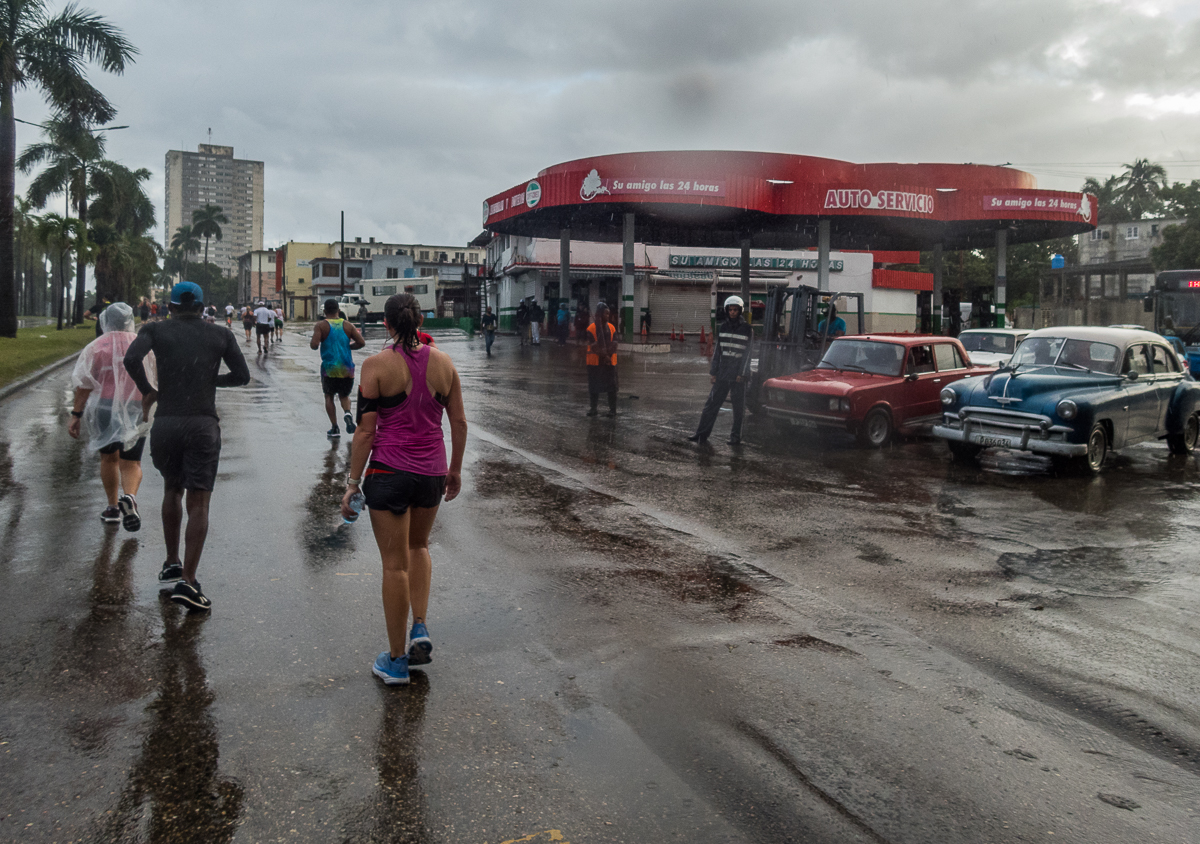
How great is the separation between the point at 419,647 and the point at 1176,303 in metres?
21.7

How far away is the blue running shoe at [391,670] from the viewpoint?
4.20 m

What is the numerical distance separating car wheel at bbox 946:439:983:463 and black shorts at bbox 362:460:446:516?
8.61 m

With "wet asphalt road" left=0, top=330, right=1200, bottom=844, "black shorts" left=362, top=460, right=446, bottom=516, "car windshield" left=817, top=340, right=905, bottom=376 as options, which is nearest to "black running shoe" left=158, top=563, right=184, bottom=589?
"wet asphalt road" left=0, top=330, right=1200, bottom=844

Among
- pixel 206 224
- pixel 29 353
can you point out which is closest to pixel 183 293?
pixel 29 353

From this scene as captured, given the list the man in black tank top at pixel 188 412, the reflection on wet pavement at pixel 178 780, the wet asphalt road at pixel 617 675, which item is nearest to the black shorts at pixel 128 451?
the wet asphalt road at pixel 617 675

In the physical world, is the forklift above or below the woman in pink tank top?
above

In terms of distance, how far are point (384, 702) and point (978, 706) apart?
2670 millimetres

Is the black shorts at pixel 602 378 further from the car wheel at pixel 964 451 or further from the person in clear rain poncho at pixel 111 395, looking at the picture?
the person in clear rain poncho at pixel 111 395

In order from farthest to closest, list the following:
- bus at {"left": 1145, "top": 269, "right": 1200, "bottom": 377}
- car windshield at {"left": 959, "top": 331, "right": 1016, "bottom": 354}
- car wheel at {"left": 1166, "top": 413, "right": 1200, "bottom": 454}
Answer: bus at {"left": 1145, "top": 269, "right": 1200, "bottom": 377}, car windshield at {"left": 959, "top": 331, "right": 1016, "bottom": 354}, car wheel at {"left": 1166, "top": 413, "right": 1200, "bottom": 454}

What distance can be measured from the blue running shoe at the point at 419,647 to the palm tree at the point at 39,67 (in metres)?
29.6

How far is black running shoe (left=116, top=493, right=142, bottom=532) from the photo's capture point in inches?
264

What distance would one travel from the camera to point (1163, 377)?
11.8m

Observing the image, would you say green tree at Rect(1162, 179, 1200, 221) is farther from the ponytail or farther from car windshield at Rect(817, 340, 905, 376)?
the ponytail

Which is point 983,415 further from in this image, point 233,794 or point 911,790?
point 233,794
